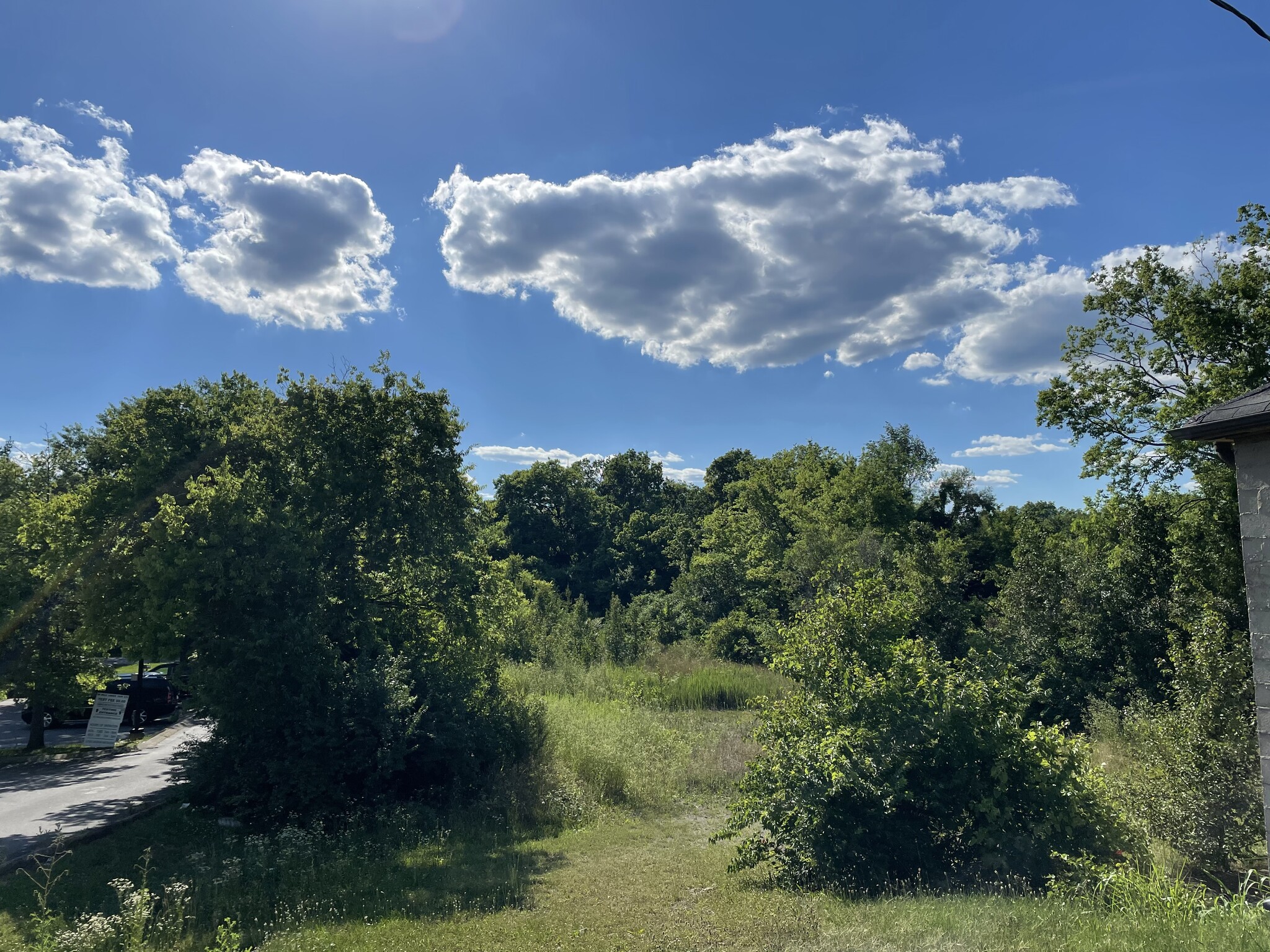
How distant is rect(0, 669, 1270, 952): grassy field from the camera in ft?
18.8

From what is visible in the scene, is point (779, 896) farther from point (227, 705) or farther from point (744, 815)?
point (227, 705)

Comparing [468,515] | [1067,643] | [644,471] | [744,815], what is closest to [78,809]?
[468,515]

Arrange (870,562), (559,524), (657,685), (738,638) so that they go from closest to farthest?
(657,685)
(870,562)
(738,638)
(559,524)

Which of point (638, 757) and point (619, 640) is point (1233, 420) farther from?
point (619, 640)

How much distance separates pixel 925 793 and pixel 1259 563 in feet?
14.2

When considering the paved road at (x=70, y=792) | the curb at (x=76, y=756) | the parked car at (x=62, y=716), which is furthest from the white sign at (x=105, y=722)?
the parked car at (x=62, y=716)

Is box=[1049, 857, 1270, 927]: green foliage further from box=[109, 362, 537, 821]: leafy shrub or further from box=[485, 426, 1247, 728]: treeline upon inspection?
box=[109, 362, 537, 821]: leafy shrub

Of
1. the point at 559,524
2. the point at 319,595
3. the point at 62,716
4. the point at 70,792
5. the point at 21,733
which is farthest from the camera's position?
the point at 559,524

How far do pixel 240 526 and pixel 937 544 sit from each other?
21834mm

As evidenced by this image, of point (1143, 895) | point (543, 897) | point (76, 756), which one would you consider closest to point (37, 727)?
point (76, 756)

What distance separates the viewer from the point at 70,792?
13.1 m

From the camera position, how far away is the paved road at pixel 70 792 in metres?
10.5

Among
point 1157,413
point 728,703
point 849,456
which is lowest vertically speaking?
point 728,703

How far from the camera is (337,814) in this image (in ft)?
Answer: 37.9
